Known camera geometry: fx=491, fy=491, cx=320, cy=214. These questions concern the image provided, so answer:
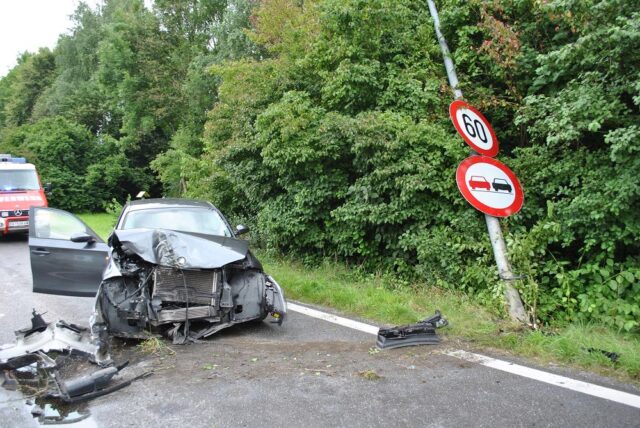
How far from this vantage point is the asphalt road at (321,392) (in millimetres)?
3412

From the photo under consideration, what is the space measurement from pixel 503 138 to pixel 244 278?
460 cm

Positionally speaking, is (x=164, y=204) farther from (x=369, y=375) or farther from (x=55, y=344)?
(x=369, y=375)

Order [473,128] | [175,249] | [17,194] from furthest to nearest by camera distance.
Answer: [17,194] → [473,128] → [175,249]

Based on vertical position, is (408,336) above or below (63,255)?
below

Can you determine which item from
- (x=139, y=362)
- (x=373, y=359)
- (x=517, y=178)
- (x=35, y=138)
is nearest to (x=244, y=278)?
(x=139, y=362)

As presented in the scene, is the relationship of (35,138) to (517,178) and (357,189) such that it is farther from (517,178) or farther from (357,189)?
(517,178)

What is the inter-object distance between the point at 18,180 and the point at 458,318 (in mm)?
14568

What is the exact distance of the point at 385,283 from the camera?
286 inches

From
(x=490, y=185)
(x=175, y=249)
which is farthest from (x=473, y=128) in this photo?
(x=175, y=249)

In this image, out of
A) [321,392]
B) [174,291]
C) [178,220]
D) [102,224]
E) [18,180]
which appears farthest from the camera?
[102,224]

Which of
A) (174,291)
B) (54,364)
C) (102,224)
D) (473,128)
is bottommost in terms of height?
(102,224)

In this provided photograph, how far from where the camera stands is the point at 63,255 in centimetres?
589

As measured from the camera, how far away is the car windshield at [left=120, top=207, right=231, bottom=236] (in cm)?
672

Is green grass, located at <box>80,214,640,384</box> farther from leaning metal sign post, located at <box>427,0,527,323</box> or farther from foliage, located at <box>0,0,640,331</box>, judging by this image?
leaning metal sign post, located at <box>427,0,527,323</box>
